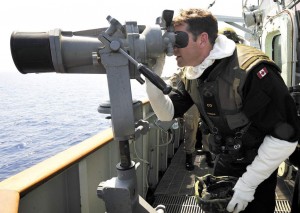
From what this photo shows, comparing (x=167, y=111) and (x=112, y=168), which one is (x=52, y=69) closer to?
(x=167, y=111)

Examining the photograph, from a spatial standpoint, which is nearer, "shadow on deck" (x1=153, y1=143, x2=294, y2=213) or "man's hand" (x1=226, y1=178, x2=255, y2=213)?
"man's hand" (x1=226, y1=178, x2=255, y2=213)

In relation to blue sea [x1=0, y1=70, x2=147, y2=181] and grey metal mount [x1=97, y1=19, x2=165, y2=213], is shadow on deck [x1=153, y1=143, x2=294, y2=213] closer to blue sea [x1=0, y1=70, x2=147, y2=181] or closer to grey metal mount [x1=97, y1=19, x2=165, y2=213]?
grey metal mount [x1=97, y1=19, x2=165, y2=213]

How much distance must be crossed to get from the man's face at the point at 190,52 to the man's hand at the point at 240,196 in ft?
2.45

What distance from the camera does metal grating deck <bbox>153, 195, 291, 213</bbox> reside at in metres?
3.33

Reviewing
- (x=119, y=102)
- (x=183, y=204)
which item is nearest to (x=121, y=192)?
(x=119, y=102)

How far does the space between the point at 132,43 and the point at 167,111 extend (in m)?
0.76

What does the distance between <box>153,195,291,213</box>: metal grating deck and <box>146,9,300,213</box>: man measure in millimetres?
1516

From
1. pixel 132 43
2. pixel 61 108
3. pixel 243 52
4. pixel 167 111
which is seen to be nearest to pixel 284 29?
pixel 243 52

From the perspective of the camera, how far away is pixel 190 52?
1.76 m

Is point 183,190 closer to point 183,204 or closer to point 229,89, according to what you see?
point 183,204

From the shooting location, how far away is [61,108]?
96.8 ft

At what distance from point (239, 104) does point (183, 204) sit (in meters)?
2.20

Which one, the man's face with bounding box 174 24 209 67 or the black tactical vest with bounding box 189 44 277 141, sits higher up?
the man's face with bounding box 174 24 209 67

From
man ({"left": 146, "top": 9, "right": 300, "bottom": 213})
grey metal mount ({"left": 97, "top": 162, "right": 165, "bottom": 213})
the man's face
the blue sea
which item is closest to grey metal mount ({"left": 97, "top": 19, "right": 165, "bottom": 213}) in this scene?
grey metal mount ({"left": 97, "top": 162, "right": 165, "bottom": 213})
